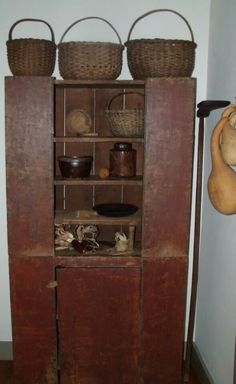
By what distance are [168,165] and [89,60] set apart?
2.23 feet

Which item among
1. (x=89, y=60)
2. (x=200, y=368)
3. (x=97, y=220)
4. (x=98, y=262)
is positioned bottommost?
(x=200, y=368)

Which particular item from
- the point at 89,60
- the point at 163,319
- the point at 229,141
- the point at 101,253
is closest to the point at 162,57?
the point at 89,60

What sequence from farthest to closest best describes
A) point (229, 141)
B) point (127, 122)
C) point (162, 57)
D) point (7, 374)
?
point (7, 374) < point (127, 122) < point (162, 57) < point (229, 141)

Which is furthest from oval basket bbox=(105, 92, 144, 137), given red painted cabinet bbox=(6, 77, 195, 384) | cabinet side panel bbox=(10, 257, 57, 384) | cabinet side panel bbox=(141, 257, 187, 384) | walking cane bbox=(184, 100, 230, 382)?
cabinet side panel bbox=(10, 257, 57, 384)

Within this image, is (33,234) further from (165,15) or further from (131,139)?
(165,15)

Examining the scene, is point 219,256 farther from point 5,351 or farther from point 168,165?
point 5,351

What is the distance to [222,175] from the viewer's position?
1446 millimetres

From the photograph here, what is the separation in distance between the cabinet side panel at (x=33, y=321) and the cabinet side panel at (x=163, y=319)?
1.74ft

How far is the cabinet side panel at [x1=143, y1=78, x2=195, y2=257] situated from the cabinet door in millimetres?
268

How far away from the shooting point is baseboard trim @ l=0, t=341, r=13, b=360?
99.4 inches

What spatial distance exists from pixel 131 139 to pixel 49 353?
1300 millimetres

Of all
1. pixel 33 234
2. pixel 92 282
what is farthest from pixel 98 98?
pixel 92 282

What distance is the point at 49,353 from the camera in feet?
6.86

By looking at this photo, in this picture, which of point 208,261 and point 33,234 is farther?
point 208,261
